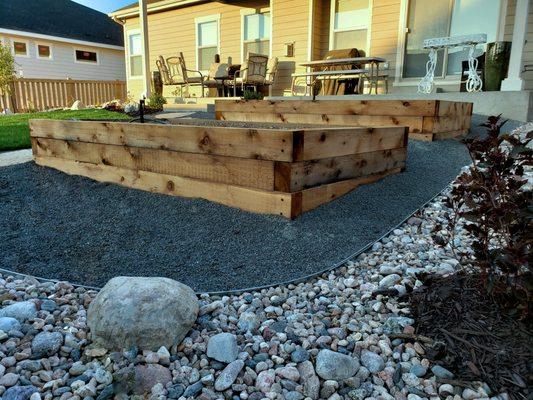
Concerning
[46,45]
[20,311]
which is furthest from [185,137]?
[46,45]

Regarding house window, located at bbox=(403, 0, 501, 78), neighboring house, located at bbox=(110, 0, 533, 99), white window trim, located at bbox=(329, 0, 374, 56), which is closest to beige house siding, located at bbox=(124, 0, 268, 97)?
neighboring house, located at bbox=(110, 0, 533, 99)

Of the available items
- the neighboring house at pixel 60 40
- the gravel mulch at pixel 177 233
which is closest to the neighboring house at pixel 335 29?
the gravel mulch at pixel 177 233

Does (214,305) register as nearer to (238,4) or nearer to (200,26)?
(238,4)

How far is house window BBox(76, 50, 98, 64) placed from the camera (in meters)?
19.8

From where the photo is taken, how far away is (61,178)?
11.7 ft

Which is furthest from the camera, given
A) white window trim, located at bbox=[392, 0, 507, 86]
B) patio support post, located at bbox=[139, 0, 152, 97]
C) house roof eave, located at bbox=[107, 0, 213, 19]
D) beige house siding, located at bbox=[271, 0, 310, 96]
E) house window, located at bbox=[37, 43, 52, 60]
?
house window, located at bbox=[37, 43, 52, 60]

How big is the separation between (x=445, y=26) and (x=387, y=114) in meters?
4.23

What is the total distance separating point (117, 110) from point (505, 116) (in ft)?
23.0

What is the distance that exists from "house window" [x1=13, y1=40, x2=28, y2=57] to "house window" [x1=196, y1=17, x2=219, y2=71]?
33.4ft

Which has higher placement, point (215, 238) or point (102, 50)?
point (102, 50)

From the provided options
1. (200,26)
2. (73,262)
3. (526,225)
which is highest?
(200,26)

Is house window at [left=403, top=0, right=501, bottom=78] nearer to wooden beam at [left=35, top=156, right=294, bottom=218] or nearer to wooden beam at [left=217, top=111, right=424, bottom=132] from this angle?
wooden beam at [left=217, top=111, right=424, bottom=132]

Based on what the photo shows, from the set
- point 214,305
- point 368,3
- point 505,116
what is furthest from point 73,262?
point 368,3

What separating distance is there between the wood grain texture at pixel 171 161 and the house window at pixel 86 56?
18.2 m
